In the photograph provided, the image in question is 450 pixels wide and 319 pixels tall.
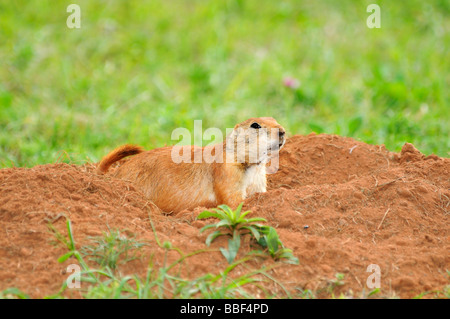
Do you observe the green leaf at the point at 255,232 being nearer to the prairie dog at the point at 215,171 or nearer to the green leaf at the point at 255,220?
the green leaf at the point at 255,220

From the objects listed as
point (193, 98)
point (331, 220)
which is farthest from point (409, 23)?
point (331, 220)

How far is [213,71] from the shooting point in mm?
8414

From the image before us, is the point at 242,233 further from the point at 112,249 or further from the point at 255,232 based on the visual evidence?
the point at 112,249

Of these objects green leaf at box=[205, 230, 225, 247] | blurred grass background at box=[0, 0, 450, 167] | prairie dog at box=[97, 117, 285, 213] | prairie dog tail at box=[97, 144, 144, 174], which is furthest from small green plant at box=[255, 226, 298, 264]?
blurred grass background at box=[0, 0, 450, 167]

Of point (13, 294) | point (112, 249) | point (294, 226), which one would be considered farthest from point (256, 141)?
point (13, 294)

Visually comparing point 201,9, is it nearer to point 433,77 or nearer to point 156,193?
point 433,77

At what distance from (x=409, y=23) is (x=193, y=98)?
14.6 ft

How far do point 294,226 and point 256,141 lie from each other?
862 mm

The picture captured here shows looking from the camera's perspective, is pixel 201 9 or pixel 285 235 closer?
pixel 285 235

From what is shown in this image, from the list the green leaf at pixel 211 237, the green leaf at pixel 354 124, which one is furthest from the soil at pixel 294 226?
Result: the green leaf at pixel 354 124

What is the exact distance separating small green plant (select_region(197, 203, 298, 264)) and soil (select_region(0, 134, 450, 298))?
2.0 inches

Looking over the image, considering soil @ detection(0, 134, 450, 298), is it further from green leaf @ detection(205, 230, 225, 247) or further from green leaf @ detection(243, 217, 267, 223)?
green leaf @ detection(243, 217, 267, 223)

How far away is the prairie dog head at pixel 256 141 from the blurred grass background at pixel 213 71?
2061mm

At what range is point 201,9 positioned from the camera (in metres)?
9.94
